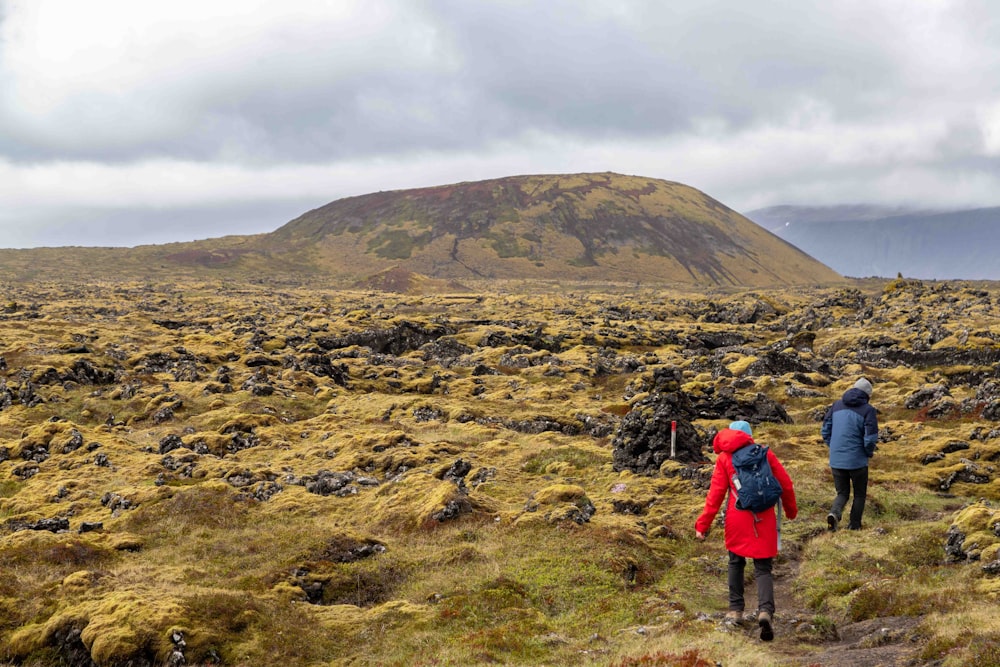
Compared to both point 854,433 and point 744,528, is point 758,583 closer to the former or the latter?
point 744,528

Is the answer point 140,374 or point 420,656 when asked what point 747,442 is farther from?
point 140,374

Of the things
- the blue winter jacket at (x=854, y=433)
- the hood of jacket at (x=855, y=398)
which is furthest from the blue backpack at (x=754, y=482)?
the hood of jacket at (x=855, y=398)

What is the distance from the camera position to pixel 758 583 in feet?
38.8

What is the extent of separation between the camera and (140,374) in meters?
53.6

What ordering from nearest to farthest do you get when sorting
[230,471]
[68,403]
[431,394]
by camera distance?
[230,471]
[68,403]
[431,394]

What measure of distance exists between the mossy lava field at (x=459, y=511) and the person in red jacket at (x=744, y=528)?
73 centimetres

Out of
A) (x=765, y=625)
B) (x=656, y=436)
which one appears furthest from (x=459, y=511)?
(x=765, y=625)

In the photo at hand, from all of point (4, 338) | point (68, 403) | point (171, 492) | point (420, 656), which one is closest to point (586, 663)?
point (420, 656)

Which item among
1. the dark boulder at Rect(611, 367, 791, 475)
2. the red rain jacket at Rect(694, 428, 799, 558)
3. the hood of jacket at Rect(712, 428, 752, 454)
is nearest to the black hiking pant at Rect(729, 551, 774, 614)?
the red rain jacket at Rect(694, 428, 799, 558)

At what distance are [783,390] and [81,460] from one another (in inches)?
1806

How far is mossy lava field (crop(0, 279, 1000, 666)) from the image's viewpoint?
12.2m

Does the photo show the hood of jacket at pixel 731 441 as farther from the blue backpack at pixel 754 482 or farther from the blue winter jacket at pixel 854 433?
the blue winter jacket at pixel 854 433

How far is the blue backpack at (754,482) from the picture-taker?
464 inches

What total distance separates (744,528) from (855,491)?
785 centimetres
